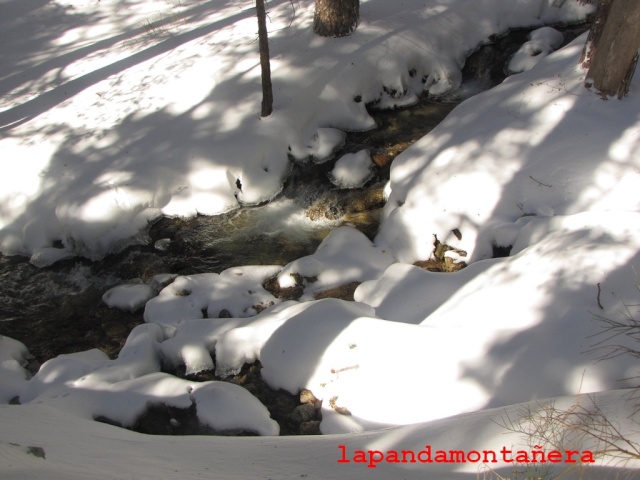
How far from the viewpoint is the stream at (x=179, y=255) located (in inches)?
270

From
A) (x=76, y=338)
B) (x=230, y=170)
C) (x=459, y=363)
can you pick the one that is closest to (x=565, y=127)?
(x=459, y=363)

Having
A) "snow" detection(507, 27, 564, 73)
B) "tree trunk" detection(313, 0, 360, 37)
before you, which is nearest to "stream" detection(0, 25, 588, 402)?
"tree trunk" detection(313, 0, 360, 37)

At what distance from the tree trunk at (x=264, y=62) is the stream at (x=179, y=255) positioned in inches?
48.8

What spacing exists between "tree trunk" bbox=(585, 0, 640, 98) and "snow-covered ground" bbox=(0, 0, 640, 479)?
0.68 ft

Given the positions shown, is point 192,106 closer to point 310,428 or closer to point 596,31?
point 596,31

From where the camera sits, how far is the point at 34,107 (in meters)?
10.5

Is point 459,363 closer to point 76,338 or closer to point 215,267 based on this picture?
point 215,267

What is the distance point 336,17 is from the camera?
1027cm

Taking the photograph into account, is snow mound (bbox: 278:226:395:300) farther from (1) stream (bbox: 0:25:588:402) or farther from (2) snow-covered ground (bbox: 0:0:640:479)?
(1) stream (bbox: 0:25:588:402)

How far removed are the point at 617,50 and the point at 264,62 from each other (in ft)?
16.1

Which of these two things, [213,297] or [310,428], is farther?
[213,297]

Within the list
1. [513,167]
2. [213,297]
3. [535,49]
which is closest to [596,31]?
[513,167]

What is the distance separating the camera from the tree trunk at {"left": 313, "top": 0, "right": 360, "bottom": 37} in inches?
402

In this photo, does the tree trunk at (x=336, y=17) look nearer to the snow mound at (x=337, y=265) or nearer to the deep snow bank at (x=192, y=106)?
the deep snow bank at (x=192, y=106)
